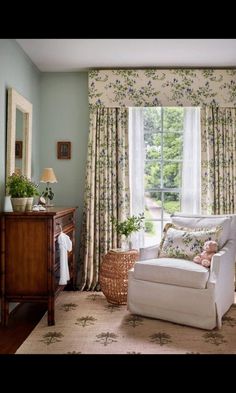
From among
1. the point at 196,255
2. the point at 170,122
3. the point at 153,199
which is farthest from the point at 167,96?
the point at 196,255

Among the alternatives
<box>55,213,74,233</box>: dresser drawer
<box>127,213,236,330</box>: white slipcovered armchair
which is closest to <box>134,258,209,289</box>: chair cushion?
<box>127,213,236,330</box>: white slipcovered armchair

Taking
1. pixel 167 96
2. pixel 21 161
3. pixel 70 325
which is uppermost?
pixel 167 96

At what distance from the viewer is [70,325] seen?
3.11 meters

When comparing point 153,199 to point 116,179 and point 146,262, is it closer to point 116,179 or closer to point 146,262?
point 116,179

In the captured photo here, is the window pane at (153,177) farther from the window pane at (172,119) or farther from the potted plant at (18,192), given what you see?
the potted plant at (18,192)

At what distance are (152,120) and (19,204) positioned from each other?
2.05 m

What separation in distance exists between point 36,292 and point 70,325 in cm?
38

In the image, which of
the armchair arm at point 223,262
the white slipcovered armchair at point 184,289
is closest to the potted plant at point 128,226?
the white slipcovered armchair at point 184,289

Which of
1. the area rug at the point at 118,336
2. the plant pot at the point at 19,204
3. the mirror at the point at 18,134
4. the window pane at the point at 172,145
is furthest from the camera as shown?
the window pane at the point at 172,145

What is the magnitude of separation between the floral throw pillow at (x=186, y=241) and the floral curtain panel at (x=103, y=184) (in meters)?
0.87

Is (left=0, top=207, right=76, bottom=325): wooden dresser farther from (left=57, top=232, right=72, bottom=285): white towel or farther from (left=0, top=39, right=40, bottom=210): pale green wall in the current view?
(left=0, top=39, right=40, bottom=210): pale green wall

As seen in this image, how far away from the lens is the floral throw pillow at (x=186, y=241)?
346 cm
